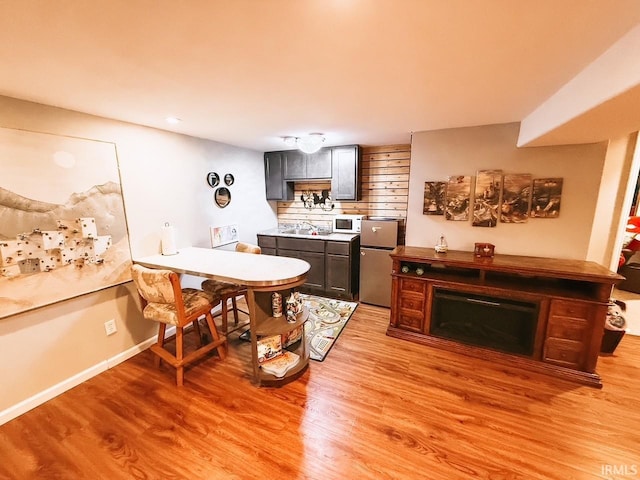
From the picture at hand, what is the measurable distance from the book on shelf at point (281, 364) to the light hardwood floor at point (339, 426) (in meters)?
0.14

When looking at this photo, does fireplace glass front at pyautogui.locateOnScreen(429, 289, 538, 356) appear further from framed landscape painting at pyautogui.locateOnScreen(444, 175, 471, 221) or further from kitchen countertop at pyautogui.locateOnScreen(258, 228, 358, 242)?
kitchen countertop at pyautogui.locateOnScreen(258, 228, 358, 242)

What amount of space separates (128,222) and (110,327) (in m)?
0.99

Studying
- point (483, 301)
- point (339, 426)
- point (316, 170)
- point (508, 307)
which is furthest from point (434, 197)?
point (339, 426)

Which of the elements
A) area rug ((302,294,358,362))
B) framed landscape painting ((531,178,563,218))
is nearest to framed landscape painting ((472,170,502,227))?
framed landscape painting ((531,178,563,218))

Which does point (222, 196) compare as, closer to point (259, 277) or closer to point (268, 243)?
point (268, 243)

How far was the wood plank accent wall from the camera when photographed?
379cm

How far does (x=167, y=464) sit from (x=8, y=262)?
1.74 m

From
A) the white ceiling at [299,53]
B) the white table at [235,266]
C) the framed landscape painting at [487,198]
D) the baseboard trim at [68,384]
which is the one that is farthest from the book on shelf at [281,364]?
the framed landscape painting at [487,198]

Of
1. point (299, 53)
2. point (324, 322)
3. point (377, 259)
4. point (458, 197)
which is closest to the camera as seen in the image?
point (299, 53)

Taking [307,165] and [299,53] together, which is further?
[307,165]

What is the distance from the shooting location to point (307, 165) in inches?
156

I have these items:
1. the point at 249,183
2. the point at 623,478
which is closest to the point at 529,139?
the point at 623,478

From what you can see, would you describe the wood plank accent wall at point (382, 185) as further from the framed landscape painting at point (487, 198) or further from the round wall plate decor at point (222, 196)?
the round wall plate decor at point (222, 196)

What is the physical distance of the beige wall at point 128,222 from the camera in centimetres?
188
